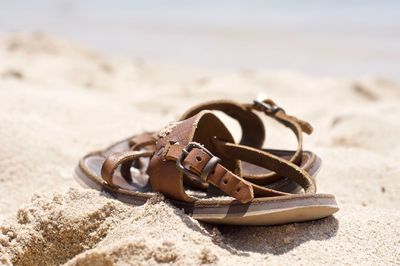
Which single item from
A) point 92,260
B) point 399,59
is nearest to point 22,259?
point 92,260

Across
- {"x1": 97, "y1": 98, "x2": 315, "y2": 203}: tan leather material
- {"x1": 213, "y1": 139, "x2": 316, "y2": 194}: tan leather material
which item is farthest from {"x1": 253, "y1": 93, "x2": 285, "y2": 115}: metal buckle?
{"x1": 213, "y1": 139, "x2": 316, "y2": 194}: tan leather material

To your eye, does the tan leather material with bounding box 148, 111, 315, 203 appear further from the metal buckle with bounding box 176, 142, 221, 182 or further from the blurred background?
the blurred background

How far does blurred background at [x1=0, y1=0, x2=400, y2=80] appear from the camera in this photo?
29.4ft

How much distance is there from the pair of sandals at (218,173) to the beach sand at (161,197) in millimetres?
71

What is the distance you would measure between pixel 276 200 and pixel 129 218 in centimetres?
50

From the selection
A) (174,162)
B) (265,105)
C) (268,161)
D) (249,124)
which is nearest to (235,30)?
(249,124)

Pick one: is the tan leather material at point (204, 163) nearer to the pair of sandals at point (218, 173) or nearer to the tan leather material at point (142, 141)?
the pair of sandals at point (218, 173)

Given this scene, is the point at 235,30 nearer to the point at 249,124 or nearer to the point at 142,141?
the point at 249,124

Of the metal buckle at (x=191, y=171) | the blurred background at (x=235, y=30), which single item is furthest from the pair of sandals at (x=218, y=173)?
the blurred background at (x=235, y=30)

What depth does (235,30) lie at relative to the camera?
11477mm

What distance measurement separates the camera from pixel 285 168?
232 cm

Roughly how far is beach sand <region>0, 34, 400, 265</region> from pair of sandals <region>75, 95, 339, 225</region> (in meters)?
0.07

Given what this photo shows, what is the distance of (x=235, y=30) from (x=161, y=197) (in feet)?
32.0

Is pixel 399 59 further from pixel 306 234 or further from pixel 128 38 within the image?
pixel 306 234
